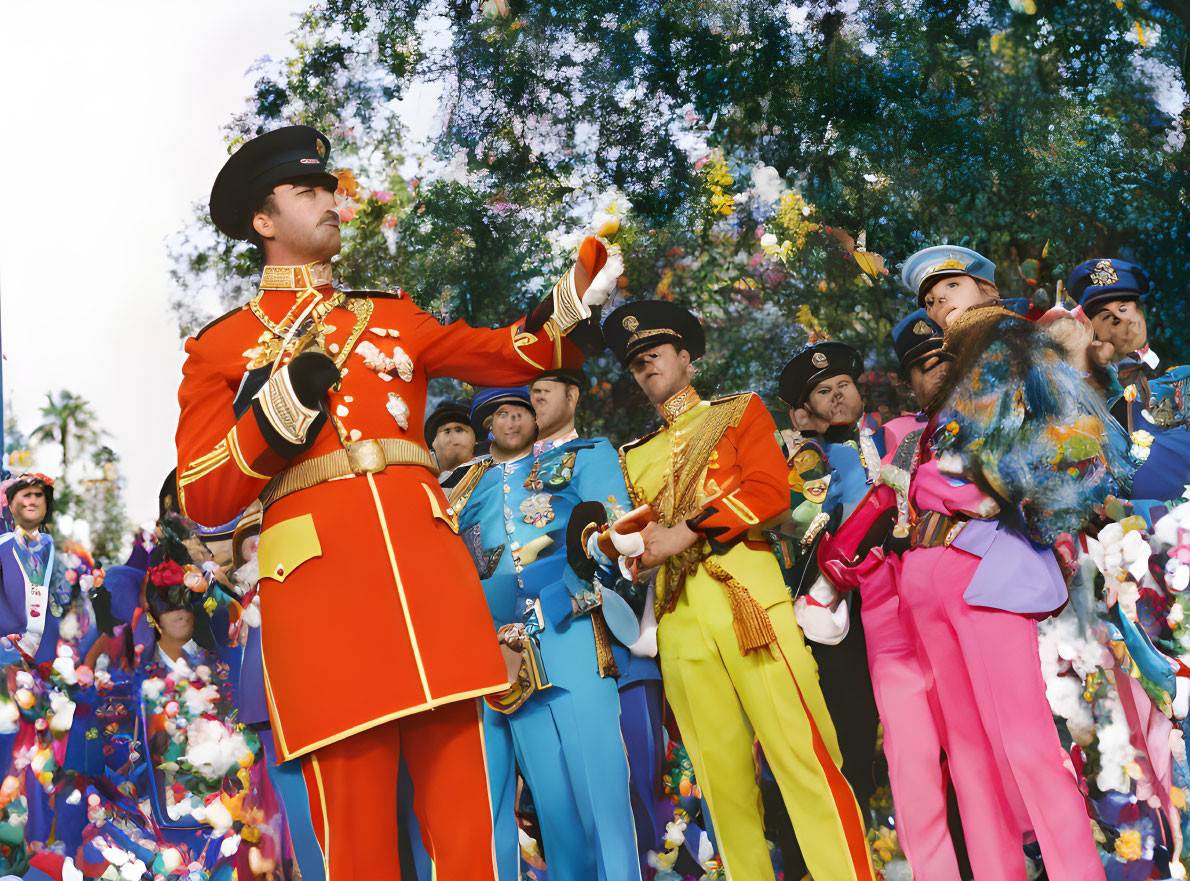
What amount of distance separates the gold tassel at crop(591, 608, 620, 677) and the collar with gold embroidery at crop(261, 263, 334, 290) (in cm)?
165

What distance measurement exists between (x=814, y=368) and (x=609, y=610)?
1555mm

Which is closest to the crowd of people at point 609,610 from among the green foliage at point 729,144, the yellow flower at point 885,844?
the yellow flower at point 885,844

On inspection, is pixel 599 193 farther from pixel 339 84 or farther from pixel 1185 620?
pixel 1185 620

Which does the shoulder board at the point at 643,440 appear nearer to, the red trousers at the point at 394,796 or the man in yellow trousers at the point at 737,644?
the man in yellow trousers at the point at 737,644

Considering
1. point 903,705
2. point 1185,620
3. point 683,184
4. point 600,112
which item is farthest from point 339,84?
point 1185,620

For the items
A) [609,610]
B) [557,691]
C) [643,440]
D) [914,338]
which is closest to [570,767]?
[557,691]

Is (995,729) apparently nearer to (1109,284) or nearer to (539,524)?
(539,524)

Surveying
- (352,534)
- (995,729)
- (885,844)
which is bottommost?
(885,844)

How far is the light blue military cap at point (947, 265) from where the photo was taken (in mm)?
4434

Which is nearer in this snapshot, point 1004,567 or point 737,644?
point 1004,567

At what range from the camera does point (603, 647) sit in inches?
164

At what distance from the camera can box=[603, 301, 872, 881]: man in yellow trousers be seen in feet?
12.4

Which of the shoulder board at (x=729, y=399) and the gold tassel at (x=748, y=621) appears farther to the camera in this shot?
the shoulder board at (x=729, y=399)

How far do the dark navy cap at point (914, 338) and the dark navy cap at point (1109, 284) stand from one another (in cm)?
70
